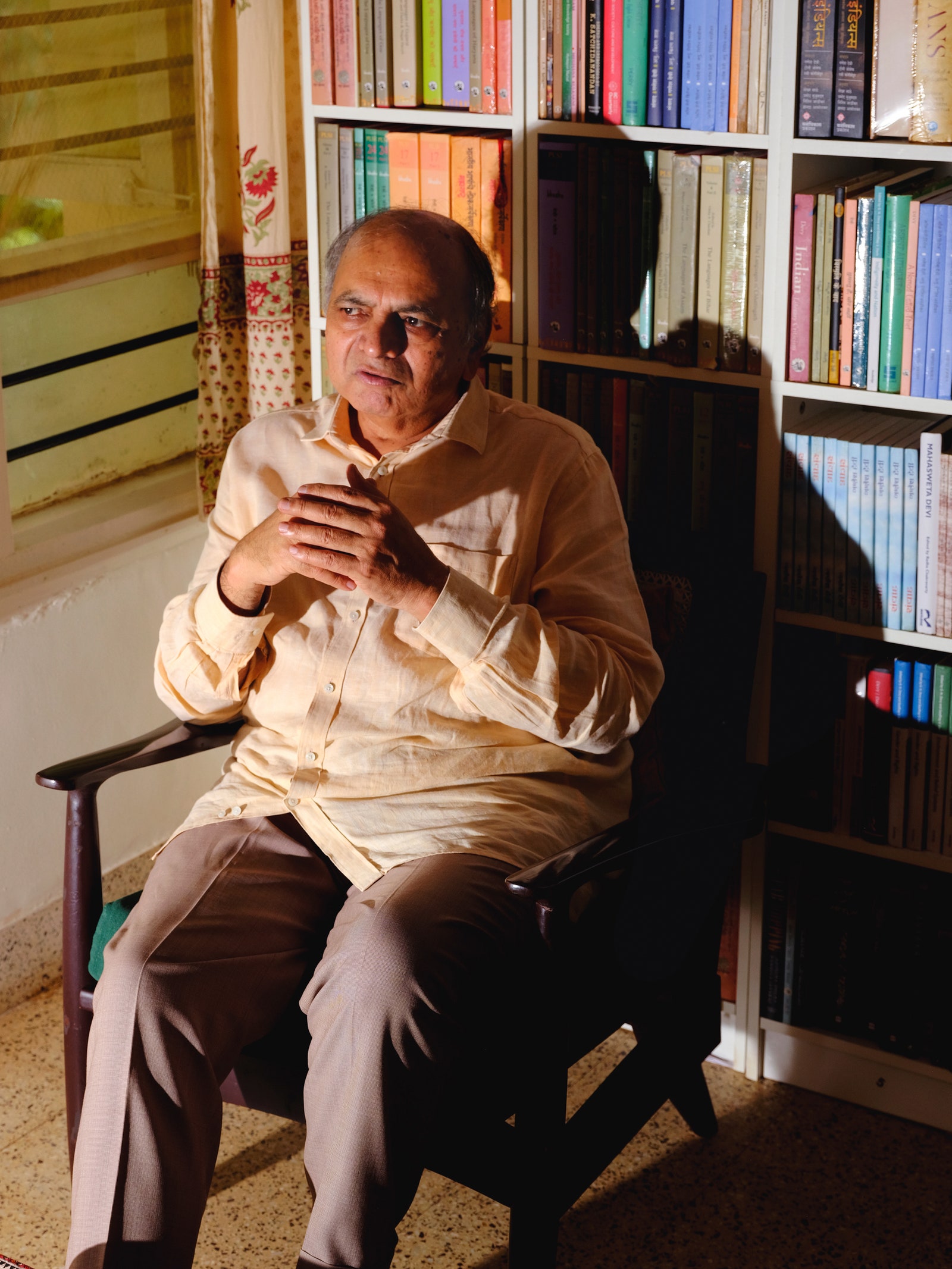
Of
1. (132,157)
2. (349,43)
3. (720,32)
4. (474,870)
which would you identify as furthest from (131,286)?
(474,870)

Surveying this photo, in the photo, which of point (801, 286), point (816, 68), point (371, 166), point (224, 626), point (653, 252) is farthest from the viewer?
point (371, 166)

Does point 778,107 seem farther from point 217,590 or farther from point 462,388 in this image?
point 217,590

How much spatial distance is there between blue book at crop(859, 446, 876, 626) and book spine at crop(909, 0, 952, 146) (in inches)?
17.9

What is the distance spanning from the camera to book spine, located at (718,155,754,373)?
83.4 inches

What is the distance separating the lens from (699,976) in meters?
2.15

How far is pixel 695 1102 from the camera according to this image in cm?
223

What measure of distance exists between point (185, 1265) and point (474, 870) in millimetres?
579

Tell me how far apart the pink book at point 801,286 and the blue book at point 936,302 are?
4.8 inches

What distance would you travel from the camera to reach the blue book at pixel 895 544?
2.10 metres

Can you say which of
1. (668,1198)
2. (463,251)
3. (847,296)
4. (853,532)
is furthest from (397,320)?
(668,1198)

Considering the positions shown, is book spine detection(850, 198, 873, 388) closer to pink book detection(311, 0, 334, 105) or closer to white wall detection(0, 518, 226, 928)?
pink book detection(311, 0, 334, 105)

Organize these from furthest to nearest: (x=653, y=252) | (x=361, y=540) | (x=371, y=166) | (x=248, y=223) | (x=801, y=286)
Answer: (x=248, y=223)
(x=371, y=166)
(x=653, y=252)
(x=801, y=286)
(x=361, y=540)

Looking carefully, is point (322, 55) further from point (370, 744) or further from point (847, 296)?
point (370, 744)

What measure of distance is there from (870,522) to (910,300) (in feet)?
1.10
